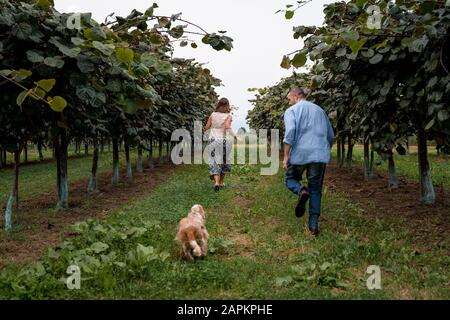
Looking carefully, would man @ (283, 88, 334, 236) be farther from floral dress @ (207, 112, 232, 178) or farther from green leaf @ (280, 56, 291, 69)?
floral dress @ (207, 112, 232, 178)

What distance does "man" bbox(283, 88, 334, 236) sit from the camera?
6594 millimetres

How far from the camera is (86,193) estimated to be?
12.8m

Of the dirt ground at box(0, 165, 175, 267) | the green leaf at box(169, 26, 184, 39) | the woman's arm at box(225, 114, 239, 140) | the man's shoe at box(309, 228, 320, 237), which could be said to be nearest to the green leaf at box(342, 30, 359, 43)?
the green leaf at box(169, 26, 184, 39)

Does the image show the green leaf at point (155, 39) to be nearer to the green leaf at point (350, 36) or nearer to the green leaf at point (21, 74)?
the green leaf at point (21, 74)

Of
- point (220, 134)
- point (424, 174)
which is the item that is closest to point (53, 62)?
point (220, 134)

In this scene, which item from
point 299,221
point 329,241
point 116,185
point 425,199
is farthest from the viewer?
point 116,185

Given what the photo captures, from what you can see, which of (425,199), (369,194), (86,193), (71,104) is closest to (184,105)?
(86,193)

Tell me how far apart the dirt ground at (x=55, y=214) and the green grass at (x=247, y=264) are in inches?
24.8

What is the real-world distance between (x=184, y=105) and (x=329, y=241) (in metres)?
15.1

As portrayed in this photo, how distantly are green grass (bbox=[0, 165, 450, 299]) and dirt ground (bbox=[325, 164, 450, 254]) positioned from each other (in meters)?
0.30

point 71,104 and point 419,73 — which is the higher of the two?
point 419,73

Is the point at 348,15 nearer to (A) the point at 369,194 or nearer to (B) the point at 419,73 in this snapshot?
(B) the point at 419,73

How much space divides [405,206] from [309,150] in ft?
12.3

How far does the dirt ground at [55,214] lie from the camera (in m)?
6.27
